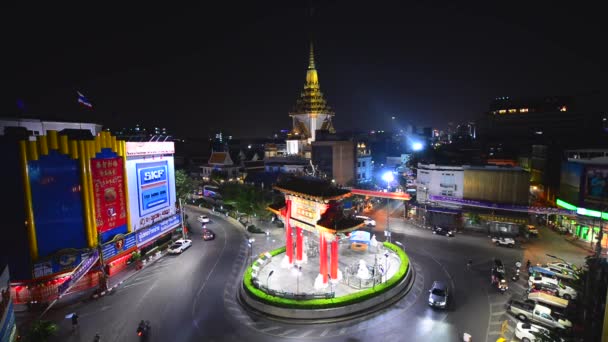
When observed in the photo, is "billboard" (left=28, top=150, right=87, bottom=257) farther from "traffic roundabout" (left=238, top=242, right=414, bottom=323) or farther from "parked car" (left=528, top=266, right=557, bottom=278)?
"parked car" (left=528, top=266, right=557, bottom=278)


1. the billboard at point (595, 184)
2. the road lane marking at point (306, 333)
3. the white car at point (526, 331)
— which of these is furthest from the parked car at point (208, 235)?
the billboard at point (595, 184)

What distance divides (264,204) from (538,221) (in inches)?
1465

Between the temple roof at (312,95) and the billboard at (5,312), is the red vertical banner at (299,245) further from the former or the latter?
the temple roof at (312,95)

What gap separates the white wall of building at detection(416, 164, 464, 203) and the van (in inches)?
832

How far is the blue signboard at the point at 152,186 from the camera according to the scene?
31234mm

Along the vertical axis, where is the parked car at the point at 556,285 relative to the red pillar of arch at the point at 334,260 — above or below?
below

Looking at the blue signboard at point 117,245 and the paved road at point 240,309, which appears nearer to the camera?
the paved road at point 240,309

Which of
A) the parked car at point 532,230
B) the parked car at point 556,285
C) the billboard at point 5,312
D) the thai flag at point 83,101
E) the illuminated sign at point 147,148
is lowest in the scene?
the parked car at point 556,285

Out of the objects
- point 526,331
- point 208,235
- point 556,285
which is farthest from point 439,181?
point 208,235

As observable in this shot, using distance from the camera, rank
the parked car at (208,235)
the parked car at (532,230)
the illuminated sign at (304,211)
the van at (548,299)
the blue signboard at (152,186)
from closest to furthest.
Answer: the van at (548,299)
the illuminated sign at (304,211)
the blue signboard at (152,186)
the parked car at (532,230)
the parked car at (208,235)

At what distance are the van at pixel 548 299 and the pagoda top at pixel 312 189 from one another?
14.9 metres

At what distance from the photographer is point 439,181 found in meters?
44.2

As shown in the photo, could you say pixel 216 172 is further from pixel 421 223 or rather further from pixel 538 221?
pixel 538 221

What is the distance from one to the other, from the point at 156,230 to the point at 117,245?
502cm
